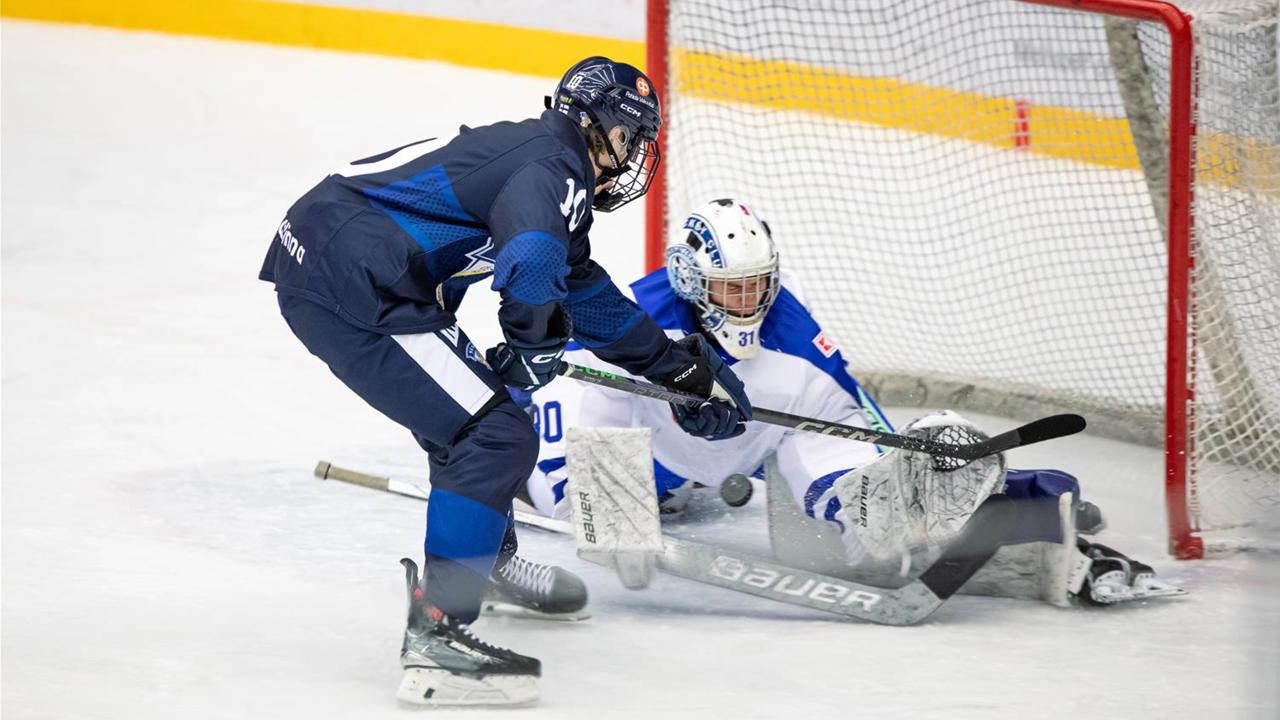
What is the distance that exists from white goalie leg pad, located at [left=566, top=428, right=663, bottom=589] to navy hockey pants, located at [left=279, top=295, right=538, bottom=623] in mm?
441

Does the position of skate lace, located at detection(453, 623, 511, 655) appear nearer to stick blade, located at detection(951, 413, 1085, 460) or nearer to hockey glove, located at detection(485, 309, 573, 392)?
hockey glove, located at detection(485, 309, 573, 392)

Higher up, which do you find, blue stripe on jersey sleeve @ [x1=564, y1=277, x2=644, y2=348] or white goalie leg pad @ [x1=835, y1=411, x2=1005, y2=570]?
blue stripe on jersey sleeve @ [x1=564, y1=277, x2=644, y2=348]

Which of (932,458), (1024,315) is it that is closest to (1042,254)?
(1024,315)

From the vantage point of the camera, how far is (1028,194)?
5262 millimetres

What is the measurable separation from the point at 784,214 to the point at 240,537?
8.90 feet

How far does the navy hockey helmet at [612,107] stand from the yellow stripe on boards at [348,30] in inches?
211

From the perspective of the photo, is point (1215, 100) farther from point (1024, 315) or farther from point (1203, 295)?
point (1024, 315)

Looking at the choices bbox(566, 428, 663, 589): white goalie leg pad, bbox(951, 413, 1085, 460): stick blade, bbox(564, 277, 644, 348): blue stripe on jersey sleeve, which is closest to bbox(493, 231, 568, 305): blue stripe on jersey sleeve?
bbox(564, 277, 644, 348): blue stripe on jersey sleeve

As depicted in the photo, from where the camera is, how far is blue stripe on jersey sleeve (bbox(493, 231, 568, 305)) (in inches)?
88.6

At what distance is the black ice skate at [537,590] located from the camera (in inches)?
110

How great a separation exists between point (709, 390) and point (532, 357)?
505mm

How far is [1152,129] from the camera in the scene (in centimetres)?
390

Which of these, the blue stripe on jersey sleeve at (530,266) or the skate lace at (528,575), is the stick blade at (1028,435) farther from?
the blue stripe on jersey sleeve at (530,266)

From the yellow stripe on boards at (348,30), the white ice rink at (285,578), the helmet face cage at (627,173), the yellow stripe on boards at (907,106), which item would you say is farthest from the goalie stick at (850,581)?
the yellow stripe on boards at (348,30)
